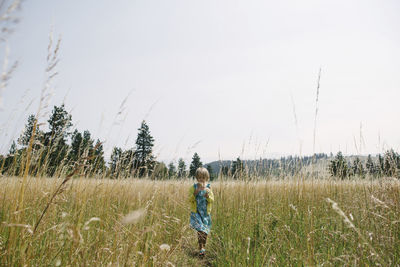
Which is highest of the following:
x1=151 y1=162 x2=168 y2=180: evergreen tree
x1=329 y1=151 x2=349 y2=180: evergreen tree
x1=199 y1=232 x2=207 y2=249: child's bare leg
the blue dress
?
x1=329 y1=151 x2=349 y2=180: evergreen tree

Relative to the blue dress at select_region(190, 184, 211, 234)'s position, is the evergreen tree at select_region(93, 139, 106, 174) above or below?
above

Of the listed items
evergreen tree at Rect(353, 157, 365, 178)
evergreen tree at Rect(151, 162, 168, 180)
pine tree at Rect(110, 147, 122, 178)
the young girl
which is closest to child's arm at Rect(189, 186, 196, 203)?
the young girl

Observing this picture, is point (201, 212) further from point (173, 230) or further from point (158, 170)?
point (158, 170)

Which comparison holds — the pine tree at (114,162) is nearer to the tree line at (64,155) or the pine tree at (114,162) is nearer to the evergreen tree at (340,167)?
the tree line at (64,155)

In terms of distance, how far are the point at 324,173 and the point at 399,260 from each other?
10.1 feet

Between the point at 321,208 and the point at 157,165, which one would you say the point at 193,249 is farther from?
the point at 321,208

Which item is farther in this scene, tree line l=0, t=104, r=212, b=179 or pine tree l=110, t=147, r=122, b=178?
pine tree l=110, t=147, r=122, b=178

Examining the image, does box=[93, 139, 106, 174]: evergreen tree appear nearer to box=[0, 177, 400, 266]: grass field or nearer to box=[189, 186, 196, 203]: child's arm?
box=[0, 177, 400, 266]: grass field

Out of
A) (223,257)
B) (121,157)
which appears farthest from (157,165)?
(223,257)

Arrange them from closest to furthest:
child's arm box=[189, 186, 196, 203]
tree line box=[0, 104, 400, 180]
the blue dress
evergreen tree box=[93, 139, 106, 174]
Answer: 1. evergreen tree box=[93, 139, 106, 174]
2. tree line box=[0, 104, 400, 180]
3. the blue dress
4. child's arm box=[189, 186, 196, 203]

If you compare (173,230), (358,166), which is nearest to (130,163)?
(173,230)

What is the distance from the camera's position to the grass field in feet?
4.29

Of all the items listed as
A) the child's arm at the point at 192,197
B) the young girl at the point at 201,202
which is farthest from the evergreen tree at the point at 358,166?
the child's arm at the point at 192,197

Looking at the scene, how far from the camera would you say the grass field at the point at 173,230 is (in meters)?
1.31
